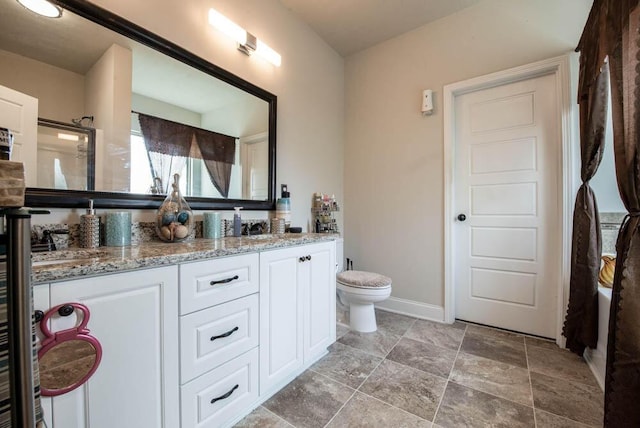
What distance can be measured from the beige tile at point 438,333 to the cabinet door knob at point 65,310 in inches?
81.1

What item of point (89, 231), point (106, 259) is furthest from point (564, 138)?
point (89, 231)

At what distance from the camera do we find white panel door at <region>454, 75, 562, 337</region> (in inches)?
78.9

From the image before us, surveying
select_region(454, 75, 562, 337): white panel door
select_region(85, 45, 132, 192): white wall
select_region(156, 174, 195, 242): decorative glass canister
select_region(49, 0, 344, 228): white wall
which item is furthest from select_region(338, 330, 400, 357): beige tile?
select_region(85, 45, 132, 192): white wall

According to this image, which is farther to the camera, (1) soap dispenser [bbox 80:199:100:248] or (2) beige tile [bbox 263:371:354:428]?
(2) beige tile [bbox 263:371:354:428]

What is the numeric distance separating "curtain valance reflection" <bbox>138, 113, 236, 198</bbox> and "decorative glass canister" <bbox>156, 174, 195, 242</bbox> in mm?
100

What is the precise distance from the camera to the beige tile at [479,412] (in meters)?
1.23

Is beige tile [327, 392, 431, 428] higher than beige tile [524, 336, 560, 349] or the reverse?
the reverse

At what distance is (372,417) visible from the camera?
1.27 metres

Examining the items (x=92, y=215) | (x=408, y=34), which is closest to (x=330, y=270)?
(x=92, y=215)

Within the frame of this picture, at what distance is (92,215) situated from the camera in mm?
1154

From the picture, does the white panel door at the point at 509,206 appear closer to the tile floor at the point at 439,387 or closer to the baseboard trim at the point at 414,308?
the baseboard trim at the point at 414,308

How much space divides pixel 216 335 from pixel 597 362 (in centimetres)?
216

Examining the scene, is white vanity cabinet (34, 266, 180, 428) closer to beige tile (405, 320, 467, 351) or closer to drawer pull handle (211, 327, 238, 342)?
drawer pull handle (211, 327, 238, 342)

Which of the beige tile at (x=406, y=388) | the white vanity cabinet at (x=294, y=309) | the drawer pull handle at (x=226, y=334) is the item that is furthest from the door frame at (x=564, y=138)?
the drawer pull handle at (x=226, y=334)
